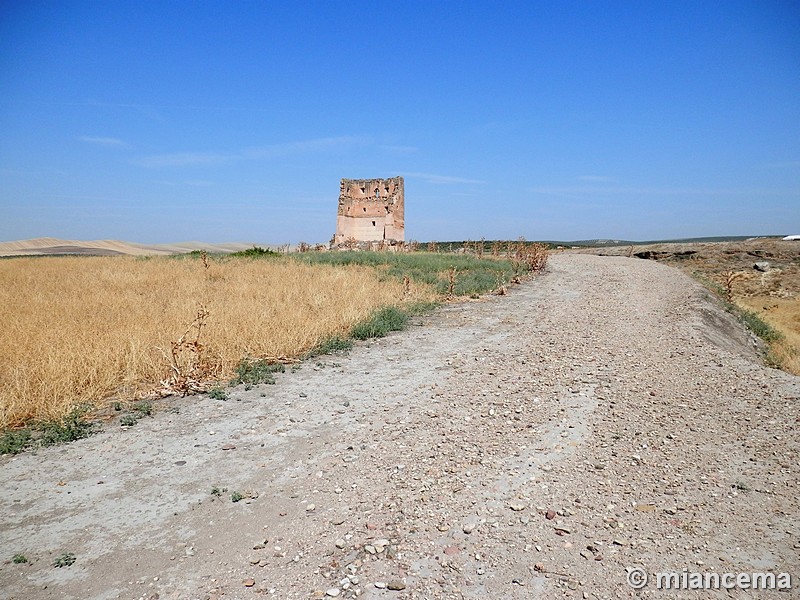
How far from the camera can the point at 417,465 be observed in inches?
129

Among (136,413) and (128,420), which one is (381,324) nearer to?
(136,413)

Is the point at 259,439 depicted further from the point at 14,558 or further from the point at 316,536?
the point at 14,558

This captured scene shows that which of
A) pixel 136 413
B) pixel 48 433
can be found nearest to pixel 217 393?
pixel 136 413

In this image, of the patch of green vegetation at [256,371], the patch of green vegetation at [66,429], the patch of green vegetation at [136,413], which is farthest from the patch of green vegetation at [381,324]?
the patch of green vegetation at [66,429]

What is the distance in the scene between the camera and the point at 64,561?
2396 mm

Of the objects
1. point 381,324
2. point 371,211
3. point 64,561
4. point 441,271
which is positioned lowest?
point 64,561

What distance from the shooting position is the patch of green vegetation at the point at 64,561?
238 cm

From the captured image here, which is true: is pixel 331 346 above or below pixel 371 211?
below

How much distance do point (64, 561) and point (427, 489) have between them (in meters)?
1.93

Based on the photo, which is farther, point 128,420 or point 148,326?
point 148,326

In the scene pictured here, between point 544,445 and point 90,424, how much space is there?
3.63 metres

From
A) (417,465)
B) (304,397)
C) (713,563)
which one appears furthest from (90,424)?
(713,563)

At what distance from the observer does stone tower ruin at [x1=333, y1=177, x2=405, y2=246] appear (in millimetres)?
29469

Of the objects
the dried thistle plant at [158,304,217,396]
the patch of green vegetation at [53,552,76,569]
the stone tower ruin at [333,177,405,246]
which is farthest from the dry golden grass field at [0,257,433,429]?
the stone tower ruin at [333,177,405,246]
